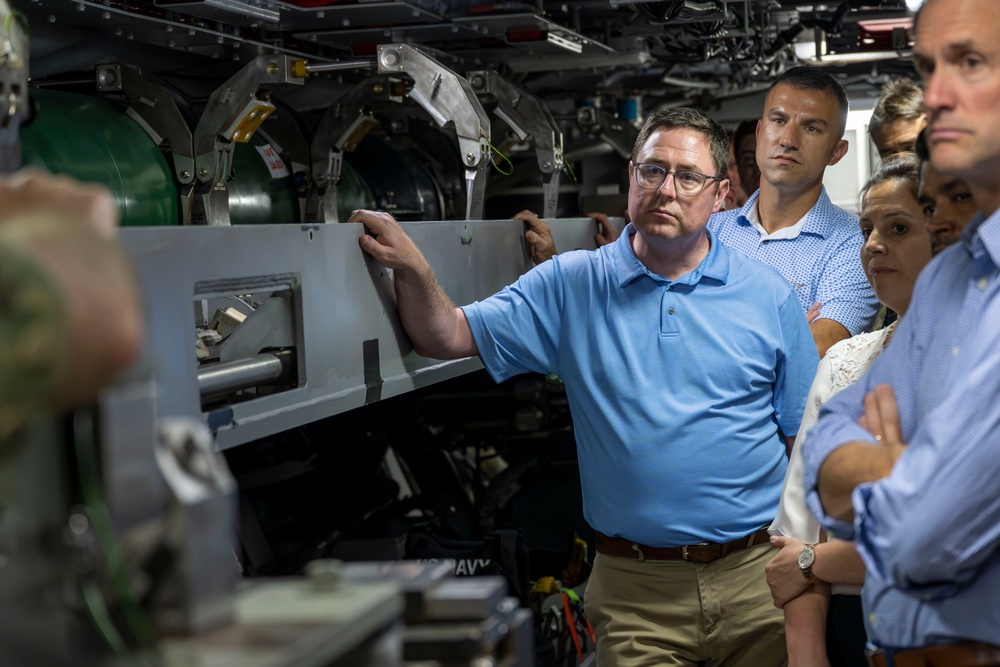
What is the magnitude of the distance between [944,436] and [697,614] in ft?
4.69

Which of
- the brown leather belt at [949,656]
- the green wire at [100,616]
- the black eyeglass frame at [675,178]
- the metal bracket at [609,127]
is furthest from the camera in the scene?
the metal bracket at [609,127]

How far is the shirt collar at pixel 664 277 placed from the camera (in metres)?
2.88

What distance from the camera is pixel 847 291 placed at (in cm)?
335

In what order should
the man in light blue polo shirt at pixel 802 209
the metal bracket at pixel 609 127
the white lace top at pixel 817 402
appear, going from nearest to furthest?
1. the white lace top at pixel 817 402
2. the man in light blue polo shirt at pixel 802 209
3. the metal bracket at pixel 609 127

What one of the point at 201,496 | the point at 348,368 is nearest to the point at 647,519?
the point at 348,368

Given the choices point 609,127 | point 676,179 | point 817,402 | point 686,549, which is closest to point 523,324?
point 676,179

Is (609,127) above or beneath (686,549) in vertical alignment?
above

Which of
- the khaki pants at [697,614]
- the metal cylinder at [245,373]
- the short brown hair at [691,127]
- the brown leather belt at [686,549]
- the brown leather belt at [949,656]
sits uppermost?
the short brown hair at [691,127]

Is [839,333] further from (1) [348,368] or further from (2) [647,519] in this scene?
(1) [348,368]

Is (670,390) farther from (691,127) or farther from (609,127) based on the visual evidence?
(609,127)

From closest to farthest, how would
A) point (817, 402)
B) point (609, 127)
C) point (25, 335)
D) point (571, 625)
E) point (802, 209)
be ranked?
point (25, 335) < point (817, 402) < point (802, 209) < point (571, 625) < point (609, 127)

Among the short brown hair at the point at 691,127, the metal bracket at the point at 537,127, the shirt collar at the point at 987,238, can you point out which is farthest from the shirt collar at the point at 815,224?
the shirt collar at the point at 987,238

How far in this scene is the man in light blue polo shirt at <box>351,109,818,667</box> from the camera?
9.16ft

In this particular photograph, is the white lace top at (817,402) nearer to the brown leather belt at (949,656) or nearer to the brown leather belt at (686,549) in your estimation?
the brown leather belt at (686,549)
